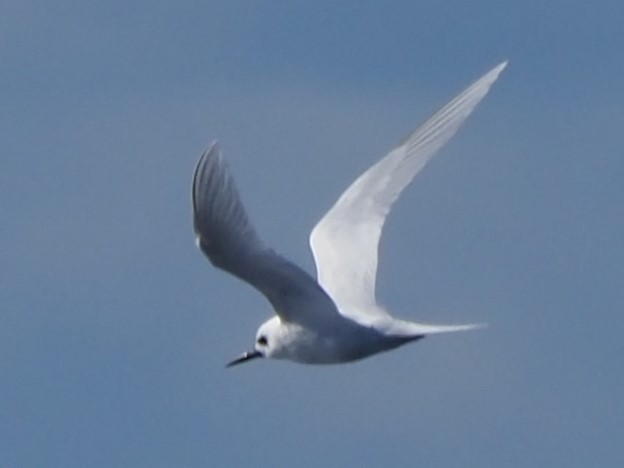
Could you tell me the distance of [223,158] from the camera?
2406 cm

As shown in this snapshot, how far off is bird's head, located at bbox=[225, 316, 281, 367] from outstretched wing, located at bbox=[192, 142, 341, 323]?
53cm

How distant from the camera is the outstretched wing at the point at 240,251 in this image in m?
24.2

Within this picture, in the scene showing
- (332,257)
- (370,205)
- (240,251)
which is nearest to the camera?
(240,251)

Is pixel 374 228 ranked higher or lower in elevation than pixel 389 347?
higher

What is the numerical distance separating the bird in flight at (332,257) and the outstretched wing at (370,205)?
10mm

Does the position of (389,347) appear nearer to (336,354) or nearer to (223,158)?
(336,354)

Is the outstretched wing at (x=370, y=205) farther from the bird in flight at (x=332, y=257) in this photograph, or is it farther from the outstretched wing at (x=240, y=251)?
the outstretched wing at (x=240, y=251)

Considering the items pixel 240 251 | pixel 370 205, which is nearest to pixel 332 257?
pixel 370 205

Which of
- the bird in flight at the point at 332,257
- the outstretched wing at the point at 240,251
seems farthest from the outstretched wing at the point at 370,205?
the outstretched wing at the point at 240,251

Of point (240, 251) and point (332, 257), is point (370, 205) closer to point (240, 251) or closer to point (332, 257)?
point (332, 257)

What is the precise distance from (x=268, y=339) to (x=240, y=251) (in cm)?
246

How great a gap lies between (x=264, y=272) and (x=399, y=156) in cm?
465

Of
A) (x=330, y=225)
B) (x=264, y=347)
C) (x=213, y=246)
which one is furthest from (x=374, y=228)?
(x=213, y=246)

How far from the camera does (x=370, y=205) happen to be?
2912cm
